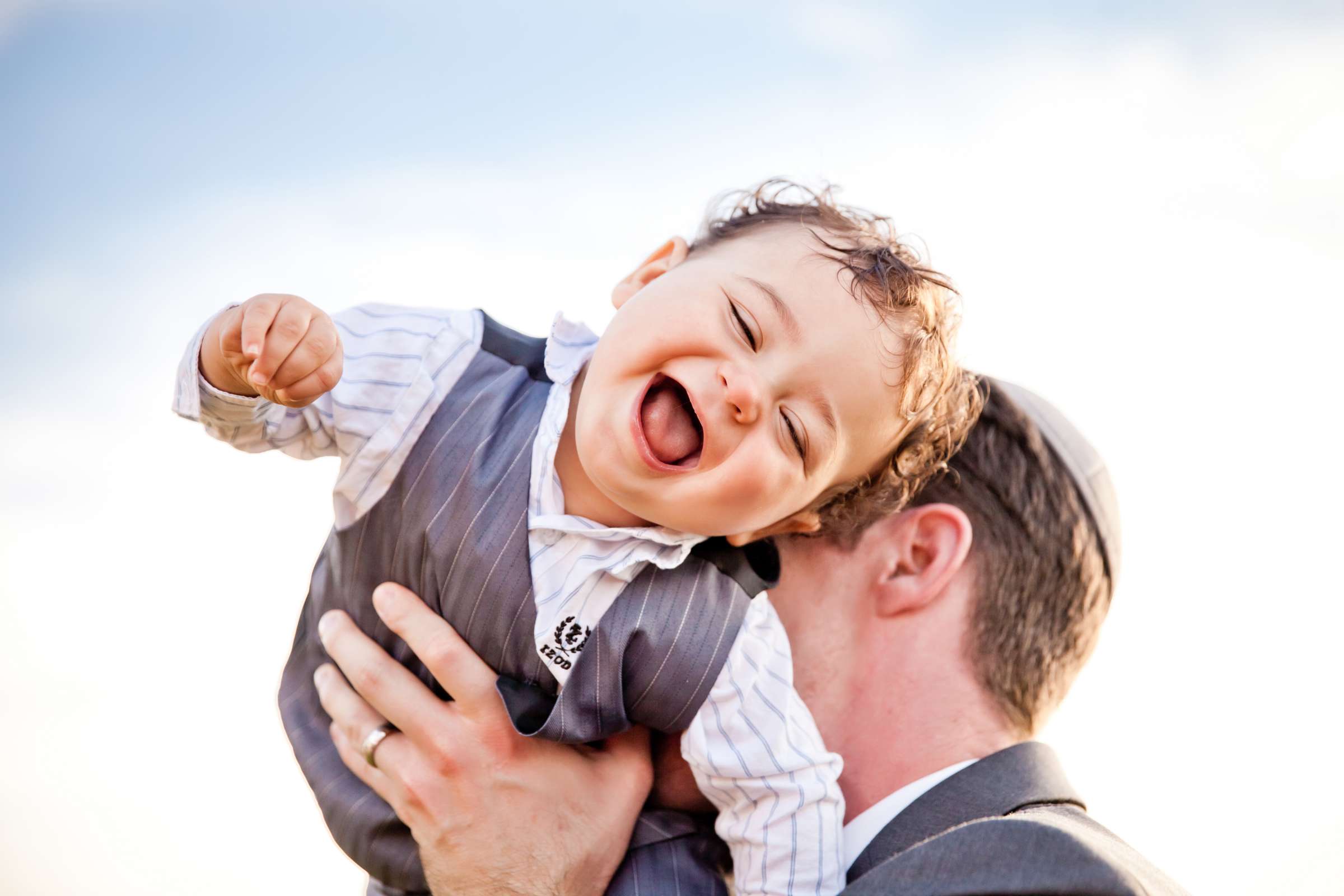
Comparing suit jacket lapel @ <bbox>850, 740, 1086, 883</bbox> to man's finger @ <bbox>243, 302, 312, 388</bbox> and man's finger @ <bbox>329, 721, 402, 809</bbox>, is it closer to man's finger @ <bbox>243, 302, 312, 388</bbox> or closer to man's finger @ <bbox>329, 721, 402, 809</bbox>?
man's finger @ <bbox>329, 721, 402, 809</bbox>

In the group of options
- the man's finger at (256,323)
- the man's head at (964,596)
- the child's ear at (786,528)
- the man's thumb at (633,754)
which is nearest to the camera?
the man's finger at (256,323)

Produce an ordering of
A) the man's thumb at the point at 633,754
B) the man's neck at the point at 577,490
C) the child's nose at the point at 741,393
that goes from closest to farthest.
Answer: the child's nose at the point at 741,393, the man's neck at the point at 577,490, the man's thumb at the point at 633,754

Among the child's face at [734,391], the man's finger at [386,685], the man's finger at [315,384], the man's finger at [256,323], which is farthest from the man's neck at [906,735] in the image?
the man's finger at [256,323]

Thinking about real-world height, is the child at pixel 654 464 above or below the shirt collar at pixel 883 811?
above

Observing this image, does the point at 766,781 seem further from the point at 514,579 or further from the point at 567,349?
the point at 567,349

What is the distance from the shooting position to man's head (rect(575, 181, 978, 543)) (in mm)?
1759

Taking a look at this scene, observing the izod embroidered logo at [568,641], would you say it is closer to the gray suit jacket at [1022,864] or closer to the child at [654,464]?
the child at [654,464]

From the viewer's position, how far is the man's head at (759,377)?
1759mm

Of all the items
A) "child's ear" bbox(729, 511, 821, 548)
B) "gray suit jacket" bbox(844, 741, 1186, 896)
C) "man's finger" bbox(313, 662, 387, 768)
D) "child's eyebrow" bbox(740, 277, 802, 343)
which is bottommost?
"man's finger" bbox(313, 662, 387, 768)

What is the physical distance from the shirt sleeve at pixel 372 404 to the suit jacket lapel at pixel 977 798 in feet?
4.09

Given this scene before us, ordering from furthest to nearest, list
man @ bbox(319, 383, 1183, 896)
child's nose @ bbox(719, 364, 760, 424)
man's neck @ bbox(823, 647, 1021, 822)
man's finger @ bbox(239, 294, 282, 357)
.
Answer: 1. man's neck @ bbox(823, 647, 1021, 822)
2. man @ bbox(319, 383, 1183, 896)
3. child's nose @ bbox(719, 364, 760, 424)
4. man's finger @ bbox(239, 294, 282, 357)

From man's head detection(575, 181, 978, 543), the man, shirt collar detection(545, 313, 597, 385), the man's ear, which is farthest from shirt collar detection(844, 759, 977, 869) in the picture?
shirt collar detection(545, 313, 597, 385)

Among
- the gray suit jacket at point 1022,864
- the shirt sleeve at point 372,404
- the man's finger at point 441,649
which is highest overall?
the shirt sleeve at point 372,404

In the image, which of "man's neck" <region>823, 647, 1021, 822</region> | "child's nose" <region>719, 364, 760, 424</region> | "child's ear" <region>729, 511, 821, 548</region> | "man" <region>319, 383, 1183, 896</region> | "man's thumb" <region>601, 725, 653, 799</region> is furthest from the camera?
"man's neck" <region>823, 647, 1021, 822</region>
